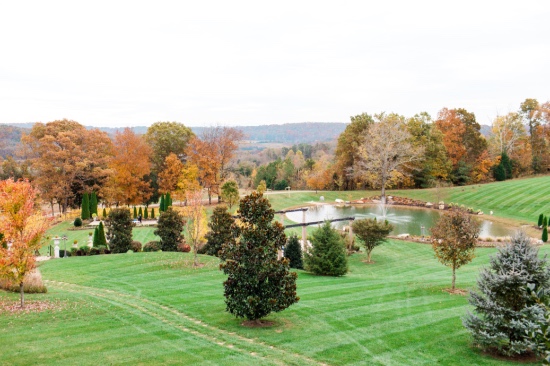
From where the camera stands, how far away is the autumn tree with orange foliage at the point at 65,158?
4347cm

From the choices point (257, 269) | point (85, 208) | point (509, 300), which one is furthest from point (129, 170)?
point (509, 300)

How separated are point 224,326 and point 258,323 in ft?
3.24

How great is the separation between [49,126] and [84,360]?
40408 millimetres

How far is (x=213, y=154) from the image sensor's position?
52469mm

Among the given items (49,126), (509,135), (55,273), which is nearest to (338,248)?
(55,273)

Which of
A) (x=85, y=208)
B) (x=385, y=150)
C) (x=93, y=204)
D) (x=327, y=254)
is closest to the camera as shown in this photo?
(x=327, y=254)

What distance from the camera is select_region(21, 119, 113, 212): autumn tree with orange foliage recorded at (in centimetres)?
4347

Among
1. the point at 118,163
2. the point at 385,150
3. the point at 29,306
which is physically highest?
the point at 385,150

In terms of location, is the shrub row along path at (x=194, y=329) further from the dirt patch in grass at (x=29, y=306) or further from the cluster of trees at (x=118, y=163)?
the cluster of trees at (x=118, y=163)

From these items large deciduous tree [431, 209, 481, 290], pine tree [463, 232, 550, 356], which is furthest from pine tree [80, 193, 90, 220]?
pine tree [463, 232, 550, 356]

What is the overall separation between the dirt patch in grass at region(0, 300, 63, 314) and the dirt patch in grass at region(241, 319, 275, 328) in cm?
627

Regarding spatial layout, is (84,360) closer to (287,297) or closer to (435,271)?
(287,297)

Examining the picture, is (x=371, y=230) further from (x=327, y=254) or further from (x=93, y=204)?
(x=93, y=204)

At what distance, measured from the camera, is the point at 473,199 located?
165ft
